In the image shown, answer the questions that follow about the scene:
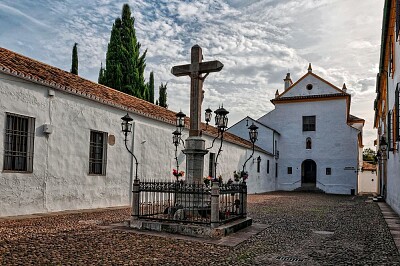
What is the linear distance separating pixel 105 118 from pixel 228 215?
20.7ft

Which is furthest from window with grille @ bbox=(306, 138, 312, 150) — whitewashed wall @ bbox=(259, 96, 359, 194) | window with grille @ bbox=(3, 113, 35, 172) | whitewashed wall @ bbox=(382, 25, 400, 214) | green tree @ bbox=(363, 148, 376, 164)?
window with grille @ bbox=(3, 113, 35, 172)

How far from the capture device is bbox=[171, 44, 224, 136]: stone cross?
9.27 meters

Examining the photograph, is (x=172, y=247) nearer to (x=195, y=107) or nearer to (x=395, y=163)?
(x=195, y=107)

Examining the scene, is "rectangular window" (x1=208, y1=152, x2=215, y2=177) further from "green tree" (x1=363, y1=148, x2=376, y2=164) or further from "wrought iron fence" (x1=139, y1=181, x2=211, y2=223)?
"green tree" (x1=363, y1=148, x2=376, y2=164)

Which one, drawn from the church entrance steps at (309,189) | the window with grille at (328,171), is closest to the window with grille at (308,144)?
the window with grille at (328,171)

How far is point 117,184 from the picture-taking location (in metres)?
13.0

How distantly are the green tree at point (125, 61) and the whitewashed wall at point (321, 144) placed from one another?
11.9 meters

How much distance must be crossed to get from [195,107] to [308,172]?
78.5 ft

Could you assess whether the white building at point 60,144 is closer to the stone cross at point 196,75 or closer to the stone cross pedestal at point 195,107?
the stone cross pedestal at point 195,107

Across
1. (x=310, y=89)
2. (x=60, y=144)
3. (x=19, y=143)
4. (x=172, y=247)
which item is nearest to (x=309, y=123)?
(x=310, y=89)

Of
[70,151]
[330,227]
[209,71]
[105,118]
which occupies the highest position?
[209,71]

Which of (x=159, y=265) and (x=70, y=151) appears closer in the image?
(x=159, y=265)

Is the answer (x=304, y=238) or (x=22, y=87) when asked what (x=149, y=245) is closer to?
(x=304, y=238)

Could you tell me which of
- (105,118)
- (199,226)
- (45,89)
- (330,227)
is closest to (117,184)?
(105,118)
